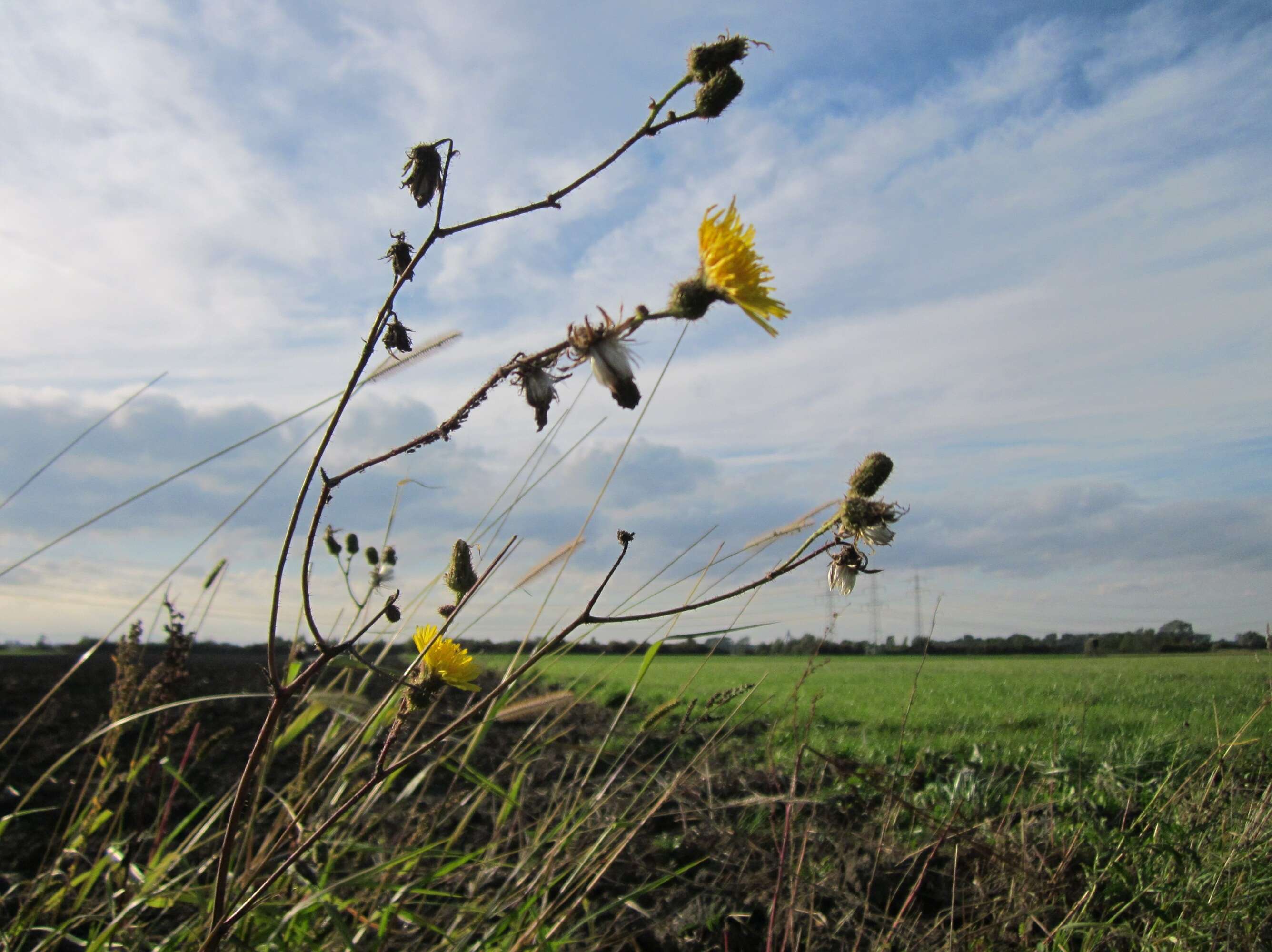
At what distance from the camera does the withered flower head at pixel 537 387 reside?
1.00 metres

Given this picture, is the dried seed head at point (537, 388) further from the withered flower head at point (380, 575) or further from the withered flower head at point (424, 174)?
the withered flower head at point (380, 575)

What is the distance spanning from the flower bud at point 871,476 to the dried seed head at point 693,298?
47 cm

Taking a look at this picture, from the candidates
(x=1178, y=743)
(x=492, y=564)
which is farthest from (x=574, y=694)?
(x=1178, y=743)

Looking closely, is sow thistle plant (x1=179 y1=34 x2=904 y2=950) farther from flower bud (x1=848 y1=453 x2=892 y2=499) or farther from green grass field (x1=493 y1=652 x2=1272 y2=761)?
green grass field (x1=493 y1=652 x2=1272 y2=761)

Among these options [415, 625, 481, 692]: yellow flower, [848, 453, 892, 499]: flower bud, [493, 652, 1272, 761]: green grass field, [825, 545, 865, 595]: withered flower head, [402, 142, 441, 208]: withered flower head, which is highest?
[402, 142, 441, 208]: withered flower head

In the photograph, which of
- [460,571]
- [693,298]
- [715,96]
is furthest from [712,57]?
[460,571]

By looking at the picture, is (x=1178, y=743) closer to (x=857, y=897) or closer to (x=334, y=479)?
(x=857, y=897)

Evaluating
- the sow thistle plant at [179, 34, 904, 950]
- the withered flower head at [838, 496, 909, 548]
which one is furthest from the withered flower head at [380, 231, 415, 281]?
the withered flower head at [838, 496, 909, 548]

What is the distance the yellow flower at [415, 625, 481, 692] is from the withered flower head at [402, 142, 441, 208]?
0.69 meters

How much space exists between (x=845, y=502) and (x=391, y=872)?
5.80ft

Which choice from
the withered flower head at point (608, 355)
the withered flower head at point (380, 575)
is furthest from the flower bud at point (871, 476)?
the withered flower head at point (380, 575)

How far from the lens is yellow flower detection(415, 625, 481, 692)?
1337mm

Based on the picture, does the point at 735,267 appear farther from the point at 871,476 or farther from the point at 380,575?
the point at 380,575

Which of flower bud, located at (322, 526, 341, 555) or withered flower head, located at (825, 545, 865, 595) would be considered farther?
flower bud, located at (322, 526, 341, 555)
